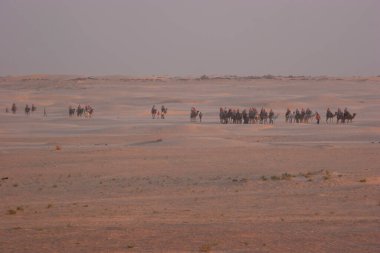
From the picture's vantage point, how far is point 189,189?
18531 mm

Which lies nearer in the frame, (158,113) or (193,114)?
(193,114)

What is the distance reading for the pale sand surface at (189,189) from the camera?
11578mm

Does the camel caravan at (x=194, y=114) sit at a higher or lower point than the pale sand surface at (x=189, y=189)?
higher

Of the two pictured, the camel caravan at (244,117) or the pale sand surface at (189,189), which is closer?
the pale sand surface at (189,189)

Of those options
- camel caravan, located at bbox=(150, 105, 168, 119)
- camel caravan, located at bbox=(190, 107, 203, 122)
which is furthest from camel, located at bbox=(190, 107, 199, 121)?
camel caravan, located at bbox=(150, 105, 168, 119)

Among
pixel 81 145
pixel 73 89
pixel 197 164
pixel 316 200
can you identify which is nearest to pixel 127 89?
pixel 73 89

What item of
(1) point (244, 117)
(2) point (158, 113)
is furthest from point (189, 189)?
(2) point (158, 113)

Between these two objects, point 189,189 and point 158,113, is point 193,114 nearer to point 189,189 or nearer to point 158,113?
point 158,113

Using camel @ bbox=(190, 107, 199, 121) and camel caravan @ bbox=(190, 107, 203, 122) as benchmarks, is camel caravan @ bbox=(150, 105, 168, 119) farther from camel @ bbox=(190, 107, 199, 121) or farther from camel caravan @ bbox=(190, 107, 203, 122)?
camel @ bbox=(190, 107, 199, 121)

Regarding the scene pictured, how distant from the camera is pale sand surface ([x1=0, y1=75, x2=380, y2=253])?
11.6 meters

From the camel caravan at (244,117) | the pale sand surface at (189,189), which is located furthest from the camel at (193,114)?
the pale sand surface at (189,189)

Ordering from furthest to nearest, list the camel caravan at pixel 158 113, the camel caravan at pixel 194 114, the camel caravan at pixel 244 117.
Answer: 1. the camel caravan at pixel 158 113
2. the camel caravan at pixel 194 114
3. the camel caravan at pixel 244 117

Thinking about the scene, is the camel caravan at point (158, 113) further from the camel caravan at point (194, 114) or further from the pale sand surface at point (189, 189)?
A: the pale sand surface at point (189, 189)

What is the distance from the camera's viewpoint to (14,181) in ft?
68.6
